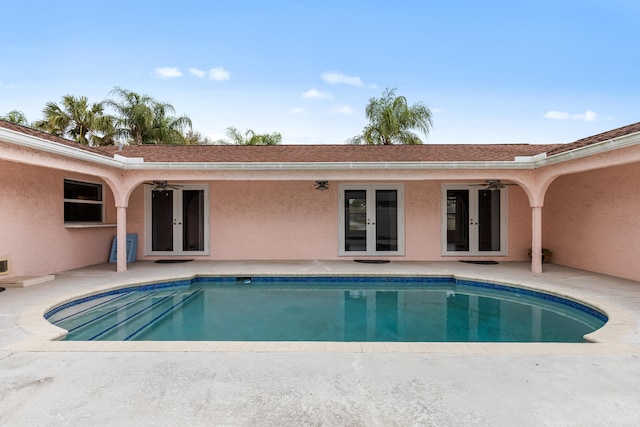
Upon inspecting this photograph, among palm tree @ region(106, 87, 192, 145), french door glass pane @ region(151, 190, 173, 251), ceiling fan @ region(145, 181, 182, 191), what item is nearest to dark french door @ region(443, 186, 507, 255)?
ceiling fan @ region(145, 181, 182, 191)

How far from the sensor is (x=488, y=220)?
35.6 ft

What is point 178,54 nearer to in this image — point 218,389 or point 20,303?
point 20,303

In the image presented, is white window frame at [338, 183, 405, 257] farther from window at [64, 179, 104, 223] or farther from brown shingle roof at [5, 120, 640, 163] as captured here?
window at [64, 179, 104, 223]

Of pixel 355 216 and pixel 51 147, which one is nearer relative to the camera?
pixel 51 147

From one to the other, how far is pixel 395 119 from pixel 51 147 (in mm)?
22533

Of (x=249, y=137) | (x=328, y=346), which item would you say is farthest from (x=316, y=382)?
(x=249, y=137)

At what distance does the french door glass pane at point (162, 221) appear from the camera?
11.0 metres

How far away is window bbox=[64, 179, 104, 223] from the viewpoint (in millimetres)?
9109

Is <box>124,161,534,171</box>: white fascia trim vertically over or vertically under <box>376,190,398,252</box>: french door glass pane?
over

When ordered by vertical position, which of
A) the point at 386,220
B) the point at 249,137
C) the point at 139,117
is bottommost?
the point at 386,220

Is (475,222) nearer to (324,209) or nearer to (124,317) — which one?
(324,209)

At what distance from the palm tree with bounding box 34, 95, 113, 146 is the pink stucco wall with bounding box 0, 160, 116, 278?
14200 mm

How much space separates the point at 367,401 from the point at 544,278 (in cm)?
703

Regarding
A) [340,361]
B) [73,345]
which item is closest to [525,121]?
[340,361]
